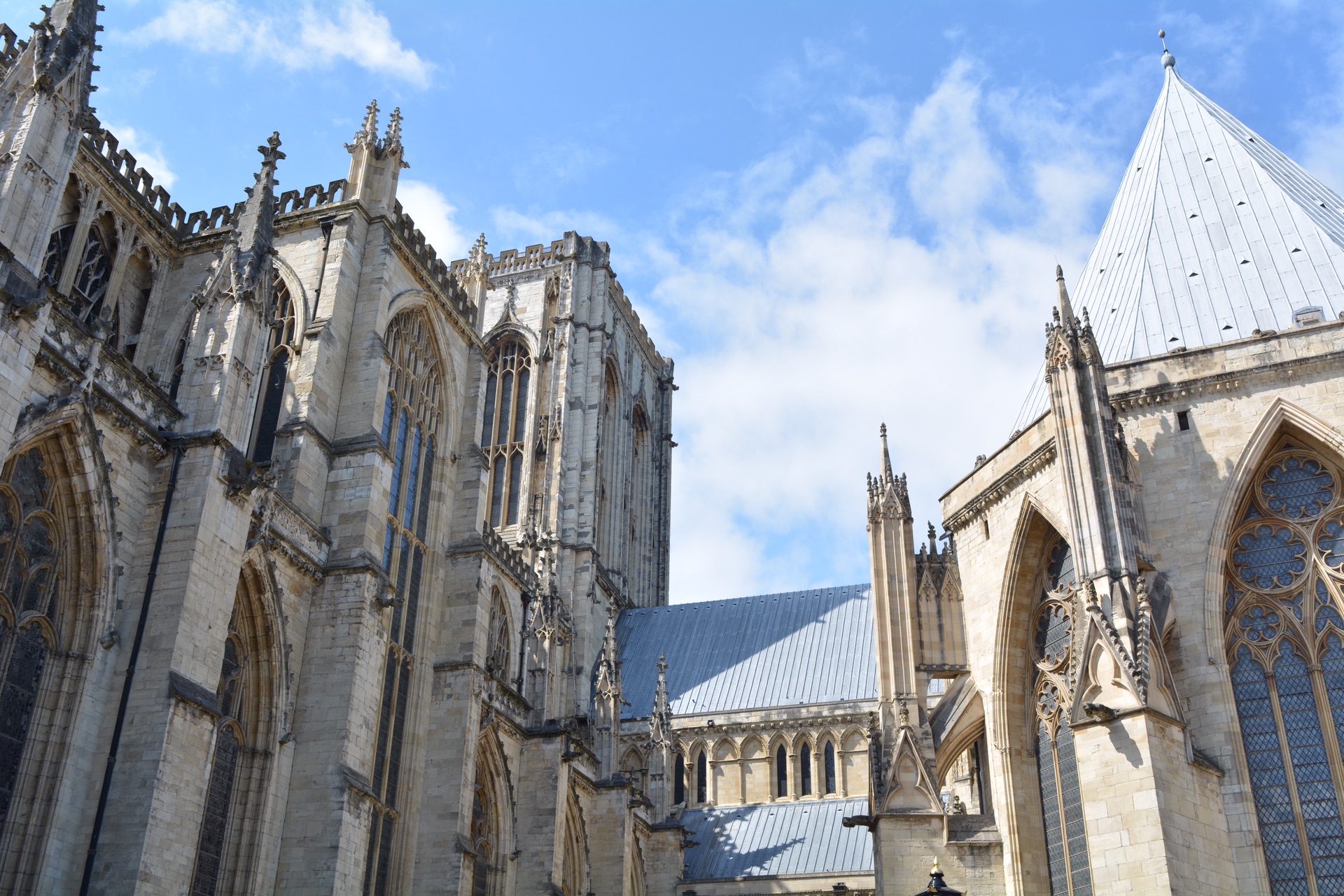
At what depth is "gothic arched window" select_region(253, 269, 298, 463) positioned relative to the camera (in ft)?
71.4

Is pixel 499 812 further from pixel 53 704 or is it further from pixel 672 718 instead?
pixel 672 718

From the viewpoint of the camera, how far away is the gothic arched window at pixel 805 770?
3944 cm

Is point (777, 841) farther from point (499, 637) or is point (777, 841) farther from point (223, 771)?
point (223, 771)

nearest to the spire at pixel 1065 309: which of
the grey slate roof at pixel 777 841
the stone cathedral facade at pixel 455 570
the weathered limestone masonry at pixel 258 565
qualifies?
the stone cathedral facade at pixel 455 570

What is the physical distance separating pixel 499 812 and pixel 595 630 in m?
17.7

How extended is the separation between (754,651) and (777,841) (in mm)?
8783

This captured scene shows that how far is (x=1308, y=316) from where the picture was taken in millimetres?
21000

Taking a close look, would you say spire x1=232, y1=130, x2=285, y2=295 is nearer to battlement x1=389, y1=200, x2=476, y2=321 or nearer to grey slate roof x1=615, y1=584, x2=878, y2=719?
battlement x1=389, y1=200, x2=476, y2=321

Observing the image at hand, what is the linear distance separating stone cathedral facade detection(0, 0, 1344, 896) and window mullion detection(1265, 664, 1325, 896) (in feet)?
0.17

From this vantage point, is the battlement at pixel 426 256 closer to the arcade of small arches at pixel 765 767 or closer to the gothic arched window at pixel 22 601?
the gothic arched window at pixel 22 601

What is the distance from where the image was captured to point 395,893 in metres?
21.2

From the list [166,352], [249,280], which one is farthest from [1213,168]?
[166,352]

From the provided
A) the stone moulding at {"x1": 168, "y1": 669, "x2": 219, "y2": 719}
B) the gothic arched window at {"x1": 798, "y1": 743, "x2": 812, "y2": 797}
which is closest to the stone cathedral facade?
the stone moulding at {"x1": 168, "y1": 669, "x2": 219, "y2": 719}

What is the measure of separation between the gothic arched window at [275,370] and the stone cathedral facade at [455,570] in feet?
0.26
